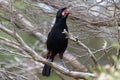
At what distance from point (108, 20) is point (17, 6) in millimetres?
1127

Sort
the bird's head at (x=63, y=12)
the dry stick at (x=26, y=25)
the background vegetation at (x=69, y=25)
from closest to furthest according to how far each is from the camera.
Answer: the bird's head at (x=63, y=12) < the background vegetation at (x=69, y=25) < the dry stick at (x=26, y=25)

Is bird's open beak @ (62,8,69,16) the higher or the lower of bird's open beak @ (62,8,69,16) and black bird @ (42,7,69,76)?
the higher

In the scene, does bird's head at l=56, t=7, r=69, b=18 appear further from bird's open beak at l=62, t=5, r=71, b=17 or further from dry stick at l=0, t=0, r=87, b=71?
dry stick at l=0, t=0, r=87, b=71

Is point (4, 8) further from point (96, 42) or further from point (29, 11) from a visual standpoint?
point (96, 42)

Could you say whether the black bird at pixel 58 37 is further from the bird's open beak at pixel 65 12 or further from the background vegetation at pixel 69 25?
the background vegetation at pixel 69 25

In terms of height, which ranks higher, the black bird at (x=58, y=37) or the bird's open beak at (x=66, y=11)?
the bird's open beak at (x=66, y=11)

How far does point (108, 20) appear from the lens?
344 cm

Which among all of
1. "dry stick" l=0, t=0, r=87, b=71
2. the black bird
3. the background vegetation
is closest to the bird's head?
the black bird

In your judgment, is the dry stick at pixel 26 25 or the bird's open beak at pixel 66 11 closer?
the bird's open beak at pixel 66 11

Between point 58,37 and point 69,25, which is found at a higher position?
point 69,25

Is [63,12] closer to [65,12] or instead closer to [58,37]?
[65,12]

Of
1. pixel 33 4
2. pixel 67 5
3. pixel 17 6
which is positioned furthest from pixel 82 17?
pixel 17 6

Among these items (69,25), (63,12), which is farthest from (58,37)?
(69,25)

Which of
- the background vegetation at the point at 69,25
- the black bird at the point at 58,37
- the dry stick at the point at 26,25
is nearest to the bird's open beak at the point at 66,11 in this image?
the black bird at the point at 58,37
